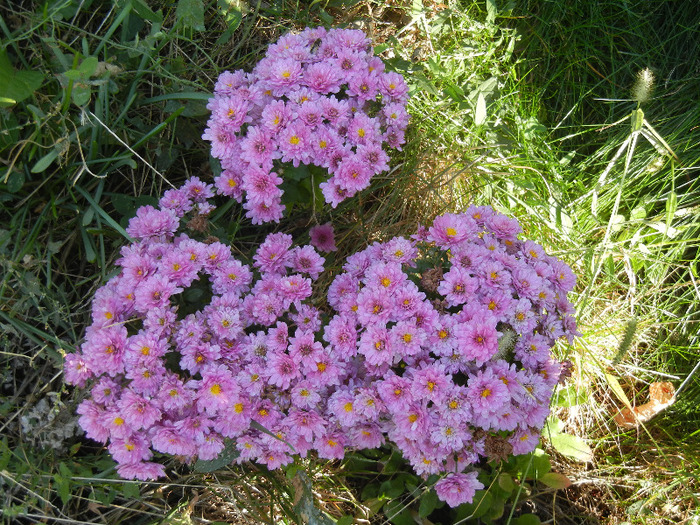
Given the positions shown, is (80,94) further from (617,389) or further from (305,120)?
(617,389)

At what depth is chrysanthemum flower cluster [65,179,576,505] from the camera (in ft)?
5.10

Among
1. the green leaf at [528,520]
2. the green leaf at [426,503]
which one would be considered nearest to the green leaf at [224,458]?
the green leaf at [426,503]

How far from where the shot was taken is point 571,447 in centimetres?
229

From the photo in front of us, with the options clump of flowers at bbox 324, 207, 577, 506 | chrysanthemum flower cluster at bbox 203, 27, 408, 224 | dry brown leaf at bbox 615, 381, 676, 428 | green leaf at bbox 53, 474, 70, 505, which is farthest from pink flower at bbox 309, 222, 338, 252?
dry brown leaf at bbox 615, 381, 676, 428

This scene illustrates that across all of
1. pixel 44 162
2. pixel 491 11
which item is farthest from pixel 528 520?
pixel 491 11

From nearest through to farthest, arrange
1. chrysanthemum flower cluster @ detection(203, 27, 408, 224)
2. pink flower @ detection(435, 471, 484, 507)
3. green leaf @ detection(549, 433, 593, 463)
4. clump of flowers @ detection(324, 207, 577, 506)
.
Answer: clump of flowers @ detection(324, 207, 577, 506) → pink flower @ detection(435, 471, 484, 507) → chrysanthemum flower cluster @ detection(203, 27, 408, 224) → green leaf @ detection(549, 433, 593, 463)

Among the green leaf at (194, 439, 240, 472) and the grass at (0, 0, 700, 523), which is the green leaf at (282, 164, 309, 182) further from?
the green leaf at (194, 439, 240, 472)

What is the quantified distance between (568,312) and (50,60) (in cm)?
207

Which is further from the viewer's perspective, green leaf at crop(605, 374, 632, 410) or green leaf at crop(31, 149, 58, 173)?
green leaf at crop(605, 374, 632, 410)

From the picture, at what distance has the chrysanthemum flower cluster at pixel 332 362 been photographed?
61.2 inches

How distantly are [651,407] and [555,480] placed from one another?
25.8 inches

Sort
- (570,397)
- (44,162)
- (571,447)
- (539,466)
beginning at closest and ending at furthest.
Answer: (44,162), (539,466), (571,447), (570,397)

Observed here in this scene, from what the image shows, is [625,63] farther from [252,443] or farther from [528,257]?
[252,443]

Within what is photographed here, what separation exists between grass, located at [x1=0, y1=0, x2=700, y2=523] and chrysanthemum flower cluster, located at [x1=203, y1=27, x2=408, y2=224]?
31 cm
